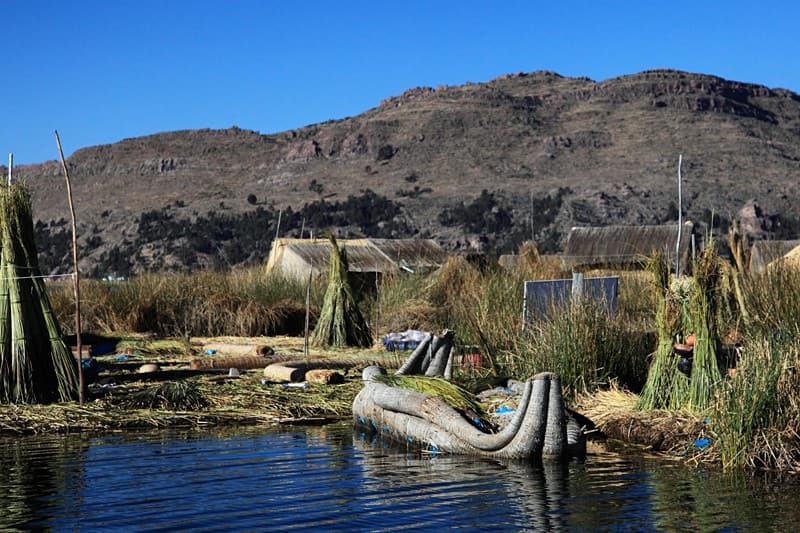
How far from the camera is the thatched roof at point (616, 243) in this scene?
33.7 m

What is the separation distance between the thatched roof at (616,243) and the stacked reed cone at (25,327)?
21179mm

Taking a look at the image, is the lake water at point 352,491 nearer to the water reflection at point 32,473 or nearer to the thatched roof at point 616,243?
the water reflection at point 32,473

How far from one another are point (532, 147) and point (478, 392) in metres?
83.7

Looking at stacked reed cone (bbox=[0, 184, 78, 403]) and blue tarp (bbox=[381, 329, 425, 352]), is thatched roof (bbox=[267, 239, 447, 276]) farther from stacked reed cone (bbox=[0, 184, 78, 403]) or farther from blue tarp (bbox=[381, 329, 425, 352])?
stacked reed cone (bbox=[0, 184, 78, 403])

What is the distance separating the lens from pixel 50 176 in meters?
105

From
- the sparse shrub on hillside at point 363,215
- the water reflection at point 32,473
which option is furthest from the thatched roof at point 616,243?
A: the sparse shrub on hillside at point 363,215

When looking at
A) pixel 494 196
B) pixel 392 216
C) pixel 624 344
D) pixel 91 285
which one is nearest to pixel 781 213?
pixel 494 196

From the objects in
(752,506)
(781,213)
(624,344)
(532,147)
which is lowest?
(752,506)

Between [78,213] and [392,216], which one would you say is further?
[78,213]

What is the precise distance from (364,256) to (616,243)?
949 cm

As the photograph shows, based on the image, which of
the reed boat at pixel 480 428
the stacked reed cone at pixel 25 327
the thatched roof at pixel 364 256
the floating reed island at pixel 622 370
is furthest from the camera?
the thatched roof at pixel 364 256

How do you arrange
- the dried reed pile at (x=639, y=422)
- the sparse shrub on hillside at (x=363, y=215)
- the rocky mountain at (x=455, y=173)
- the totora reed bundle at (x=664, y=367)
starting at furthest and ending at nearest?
the sparse shrub on hillside at (x=363, y=215) → the rocky mountain at (x=455, y=173) → the totora reed bundle at (x=664, y=367) → the dried reed pile at (x=639, y=422)

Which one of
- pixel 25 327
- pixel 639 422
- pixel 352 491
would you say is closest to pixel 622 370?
pixel 639 422

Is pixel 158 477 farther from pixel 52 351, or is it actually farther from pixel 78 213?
pixel 78 213
